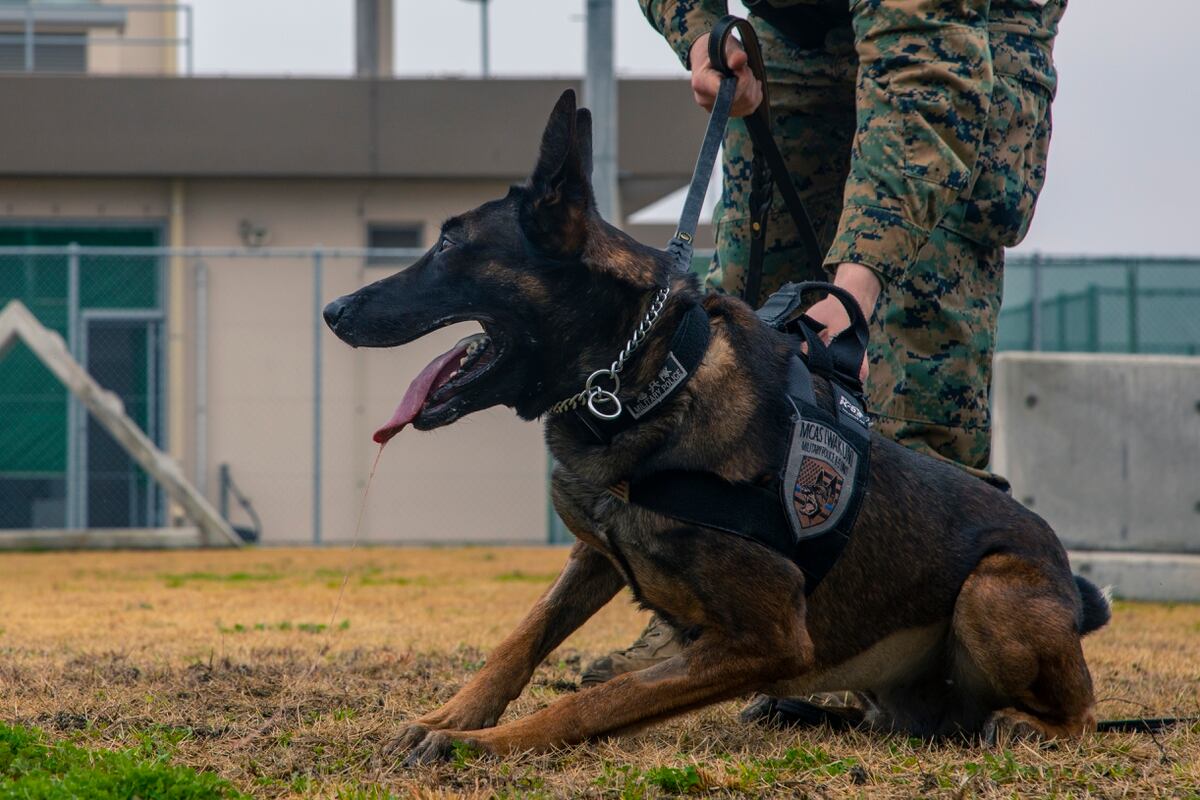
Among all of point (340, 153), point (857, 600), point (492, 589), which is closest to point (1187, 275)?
point (492, 589)

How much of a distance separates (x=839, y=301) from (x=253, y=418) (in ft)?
42.6

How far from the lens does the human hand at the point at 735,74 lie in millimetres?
3664

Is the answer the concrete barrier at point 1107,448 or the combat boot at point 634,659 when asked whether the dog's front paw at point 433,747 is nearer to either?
the combat boot at point 634,659

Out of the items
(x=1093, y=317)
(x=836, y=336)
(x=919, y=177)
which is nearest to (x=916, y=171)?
(x=919, y=177)

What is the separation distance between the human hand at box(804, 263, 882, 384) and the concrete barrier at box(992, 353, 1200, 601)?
5.48m

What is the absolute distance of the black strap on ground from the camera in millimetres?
3619

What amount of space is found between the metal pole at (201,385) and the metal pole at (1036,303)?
8.49m

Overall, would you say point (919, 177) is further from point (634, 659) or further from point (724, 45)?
point (634, 659)

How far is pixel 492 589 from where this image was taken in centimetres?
847

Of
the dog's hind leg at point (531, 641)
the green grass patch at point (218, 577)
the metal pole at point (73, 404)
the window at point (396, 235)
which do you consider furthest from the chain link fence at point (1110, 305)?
the dog's hind leg at point (531, 641)

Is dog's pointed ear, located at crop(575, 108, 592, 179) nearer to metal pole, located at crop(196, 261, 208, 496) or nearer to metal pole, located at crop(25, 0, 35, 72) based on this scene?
metal pole, located at crop(196, 261, 208, 496)

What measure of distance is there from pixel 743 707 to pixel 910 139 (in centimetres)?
162

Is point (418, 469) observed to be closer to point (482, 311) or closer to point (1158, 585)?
point (1158, 585)

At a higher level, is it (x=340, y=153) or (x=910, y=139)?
(x=340, y=153)
